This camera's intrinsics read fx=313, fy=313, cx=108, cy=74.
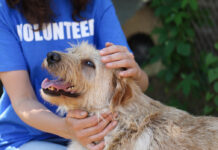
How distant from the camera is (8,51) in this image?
93.4 inches

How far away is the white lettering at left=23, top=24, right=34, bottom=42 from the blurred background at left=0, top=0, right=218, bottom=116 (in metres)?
2.16

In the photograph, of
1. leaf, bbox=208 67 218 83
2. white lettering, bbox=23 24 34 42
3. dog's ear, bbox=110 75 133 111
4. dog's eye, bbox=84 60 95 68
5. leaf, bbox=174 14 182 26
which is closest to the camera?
dog's ear, bbox=110 75 133 111

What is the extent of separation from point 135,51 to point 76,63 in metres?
4.19

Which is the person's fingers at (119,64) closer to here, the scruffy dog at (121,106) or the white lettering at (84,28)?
the scruffy dog at (121,106)

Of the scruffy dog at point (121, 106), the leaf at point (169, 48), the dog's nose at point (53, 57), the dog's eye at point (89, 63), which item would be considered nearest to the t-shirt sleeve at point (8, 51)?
the scruffy dog at point (121, 106)

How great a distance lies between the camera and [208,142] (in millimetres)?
2072

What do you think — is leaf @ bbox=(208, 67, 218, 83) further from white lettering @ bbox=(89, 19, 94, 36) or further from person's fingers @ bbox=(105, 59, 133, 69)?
person's fingers @ bbox=(105, 59, 133, 69)

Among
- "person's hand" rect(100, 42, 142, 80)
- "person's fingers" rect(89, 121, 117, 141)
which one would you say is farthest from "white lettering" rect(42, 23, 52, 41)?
"person's fingers" rect(89, 121, 117, 141)

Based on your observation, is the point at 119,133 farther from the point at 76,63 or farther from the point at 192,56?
the point at 192,56

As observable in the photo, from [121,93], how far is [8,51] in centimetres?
94

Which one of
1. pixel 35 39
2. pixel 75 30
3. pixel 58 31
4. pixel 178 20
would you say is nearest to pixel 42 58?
pixel 35 39

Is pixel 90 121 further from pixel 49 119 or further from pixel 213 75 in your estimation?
pixel 213 75

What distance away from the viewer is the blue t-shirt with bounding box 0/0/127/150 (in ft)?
7.86

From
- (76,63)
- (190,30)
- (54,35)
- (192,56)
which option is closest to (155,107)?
(76,63)
